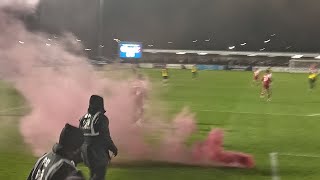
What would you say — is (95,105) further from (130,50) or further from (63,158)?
(130,50)

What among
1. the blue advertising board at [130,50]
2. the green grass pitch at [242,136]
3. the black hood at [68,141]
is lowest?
the green grass pitch at [242,136]

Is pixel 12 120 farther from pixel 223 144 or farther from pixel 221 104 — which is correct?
pixel 221 104

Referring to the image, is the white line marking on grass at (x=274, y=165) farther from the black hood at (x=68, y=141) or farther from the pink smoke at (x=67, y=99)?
the black hood at (x=68, y=141)

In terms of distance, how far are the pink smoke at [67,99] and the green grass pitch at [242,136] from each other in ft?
2.51

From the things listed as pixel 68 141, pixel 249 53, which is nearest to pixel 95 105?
pixel 68 141

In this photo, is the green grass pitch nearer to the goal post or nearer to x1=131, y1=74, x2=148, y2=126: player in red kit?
x1=131, y1=74, x2=148, y2=126: player in red kit

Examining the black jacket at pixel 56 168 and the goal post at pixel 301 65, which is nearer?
the black jacket at pixel 56 168

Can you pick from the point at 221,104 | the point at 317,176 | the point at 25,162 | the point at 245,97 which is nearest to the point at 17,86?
the point at 25,162

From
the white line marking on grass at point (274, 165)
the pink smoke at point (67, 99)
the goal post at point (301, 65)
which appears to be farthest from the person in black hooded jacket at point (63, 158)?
the goal post at point (301, 65)

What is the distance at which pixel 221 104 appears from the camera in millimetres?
28250

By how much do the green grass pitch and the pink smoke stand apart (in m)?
0.77

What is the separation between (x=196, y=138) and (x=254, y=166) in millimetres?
4297

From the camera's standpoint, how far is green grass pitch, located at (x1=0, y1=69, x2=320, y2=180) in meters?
11.8

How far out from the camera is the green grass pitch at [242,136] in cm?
1180
